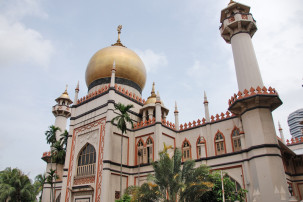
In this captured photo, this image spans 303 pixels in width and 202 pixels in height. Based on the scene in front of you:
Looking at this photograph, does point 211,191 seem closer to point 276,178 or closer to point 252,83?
point 276,178

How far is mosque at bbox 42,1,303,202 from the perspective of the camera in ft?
43.0

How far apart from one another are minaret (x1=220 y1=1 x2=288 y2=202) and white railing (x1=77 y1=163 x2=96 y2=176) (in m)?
9.97

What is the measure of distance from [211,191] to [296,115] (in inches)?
2795

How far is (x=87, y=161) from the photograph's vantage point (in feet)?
60.6

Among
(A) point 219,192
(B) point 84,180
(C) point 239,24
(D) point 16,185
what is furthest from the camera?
(D) point 16,185

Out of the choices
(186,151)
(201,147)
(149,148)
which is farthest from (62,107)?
(201,147)

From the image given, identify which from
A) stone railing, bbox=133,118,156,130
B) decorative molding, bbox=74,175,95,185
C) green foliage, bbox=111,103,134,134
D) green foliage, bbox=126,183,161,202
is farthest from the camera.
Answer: stone railing, bbox=133,118,156,130

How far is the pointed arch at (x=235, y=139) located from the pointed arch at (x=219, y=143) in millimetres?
608

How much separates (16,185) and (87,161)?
38.9 feet

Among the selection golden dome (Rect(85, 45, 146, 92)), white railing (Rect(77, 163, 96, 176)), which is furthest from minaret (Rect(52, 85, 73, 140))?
white railing (Rect(77, 163, 96, 176))

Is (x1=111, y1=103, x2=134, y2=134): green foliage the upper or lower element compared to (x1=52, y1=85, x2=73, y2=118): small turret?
lower

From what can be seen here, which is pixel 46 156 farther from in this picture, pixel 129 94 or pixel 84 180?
pixel 129 94

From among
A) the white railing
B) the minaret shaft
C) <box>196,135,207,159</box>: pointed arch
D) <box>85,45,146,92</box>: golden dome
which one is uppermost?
<box>85,45,146,92</box>: golden dome

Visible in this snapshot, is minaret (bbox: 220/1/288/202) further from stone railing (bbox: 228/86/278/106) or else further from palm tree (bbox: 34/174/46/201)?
palm tree (bbox: 34/174/46/201)
